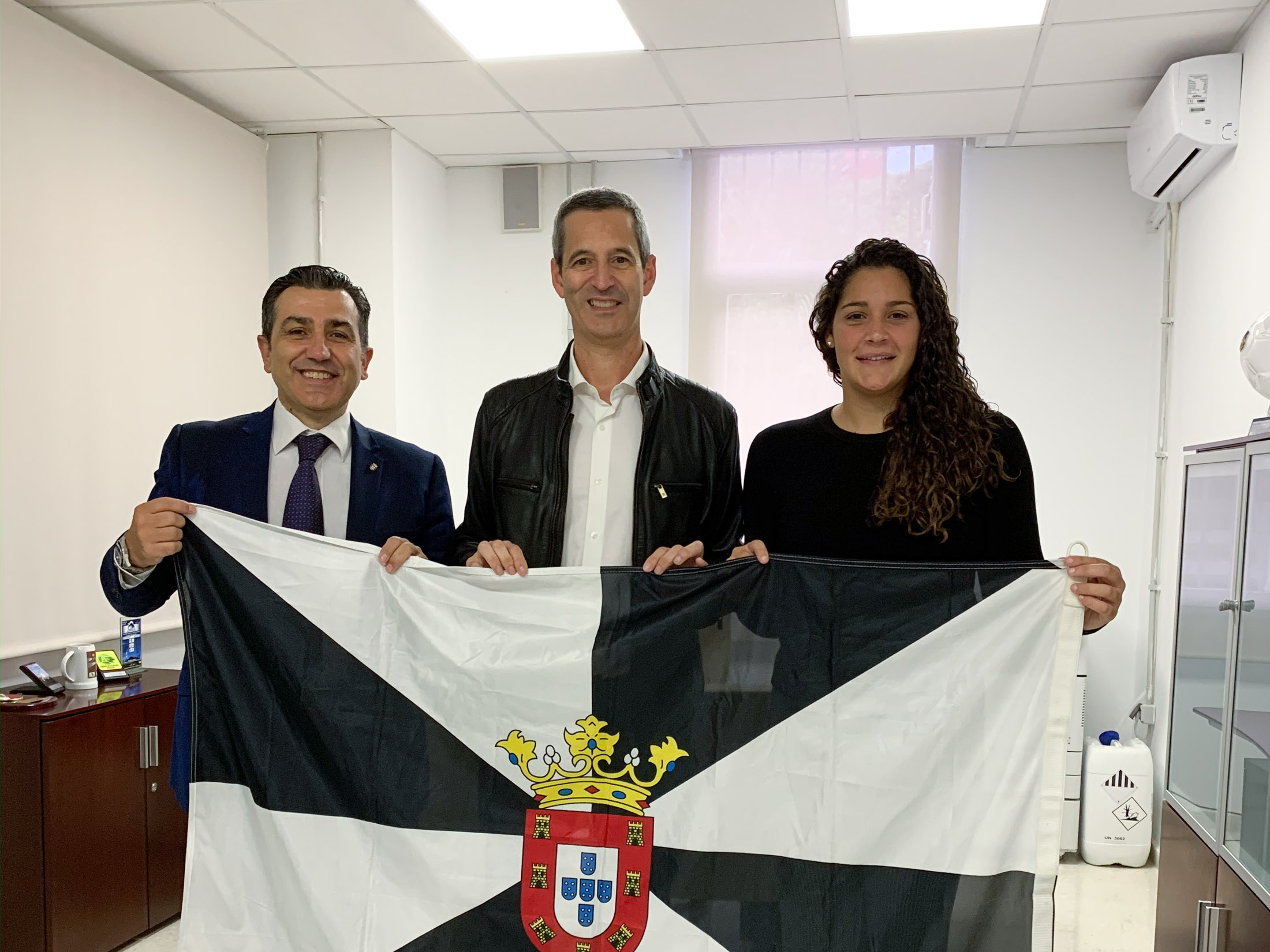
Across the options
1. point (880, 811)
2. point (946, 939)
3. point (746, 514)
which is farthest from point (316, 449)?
point (946, 939)

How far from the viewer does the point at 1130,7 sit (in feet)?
10.7

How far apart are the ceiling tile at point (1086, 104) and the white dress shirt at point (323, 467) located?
10.4 ft

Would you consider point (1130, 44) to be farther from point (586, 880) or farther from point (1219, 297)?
point (586, 880)

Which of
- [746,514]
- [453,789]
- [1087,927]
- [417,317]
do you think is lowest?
[1087,927]

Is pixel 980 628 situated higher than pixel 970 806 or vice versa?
pixel 980 628

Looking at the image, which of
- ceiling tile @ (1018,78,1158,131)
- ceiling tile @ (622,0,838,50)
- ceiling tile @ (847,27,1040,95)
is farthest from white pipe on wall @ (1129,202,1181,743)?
ceiling tile @ (622,0,838,50)

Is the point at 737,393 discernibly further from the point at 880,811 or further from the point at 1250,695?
the point at 880,811

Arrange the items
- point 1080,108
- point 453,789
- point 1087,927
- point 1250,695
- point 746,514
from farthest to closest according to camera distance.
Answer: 1. point 1080,108
2. point 1087,927
3. point 1250,695
4. point 746,514
5. point 453,789

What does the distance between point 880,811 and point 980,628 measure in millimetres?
349

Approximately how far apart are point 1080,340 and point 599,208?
3381 mm

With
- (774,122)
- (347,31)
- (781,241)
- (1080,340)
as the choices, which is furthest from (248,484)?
→ (1080,340)

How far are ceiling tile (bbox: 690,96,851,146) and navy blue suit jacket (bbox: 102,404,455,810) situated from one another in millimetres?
2712

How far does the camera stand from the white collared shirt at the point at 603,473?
6.93 ft

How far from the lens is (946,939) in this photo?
1682mm
